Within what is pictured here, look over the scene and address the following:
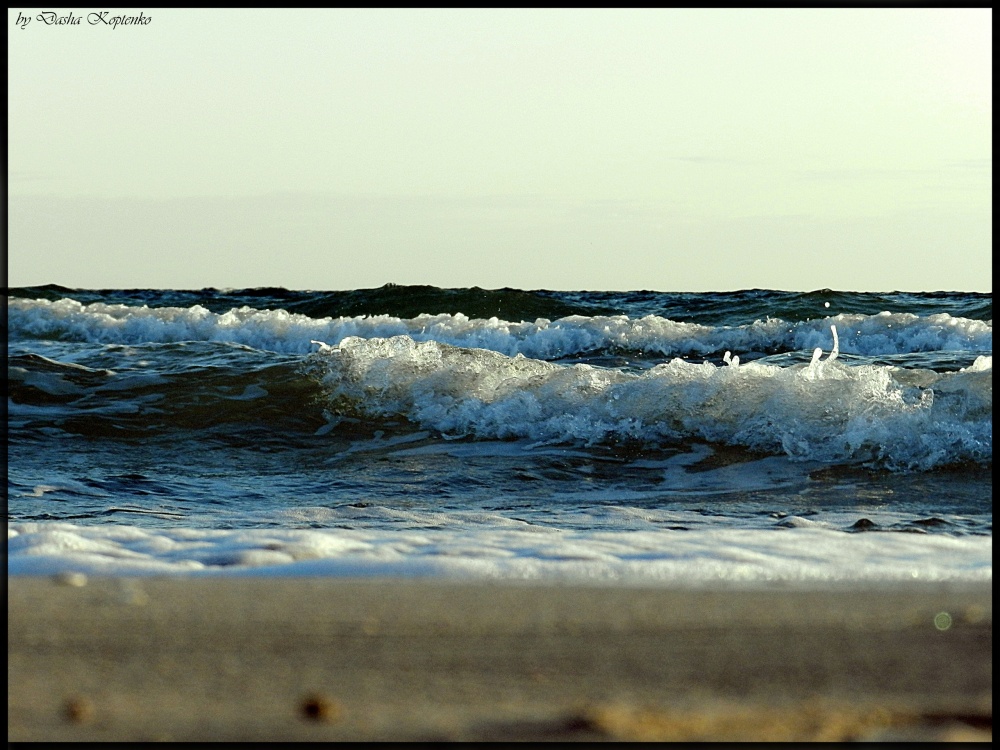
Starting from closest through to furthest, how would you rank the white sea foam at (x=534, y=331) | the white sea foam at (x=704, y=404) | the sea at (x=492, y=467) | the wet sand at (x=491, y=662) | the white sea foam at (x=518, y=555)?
the wet sand at (x=491, y=662) → the white sea foam at (x=518, y=555) → the sea at (x=492, y=467) → the white sea foam at (x=704, y=404) → the white sea foam at (x=534, y=331)

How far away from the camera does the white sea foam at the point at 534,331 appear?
1188 cm

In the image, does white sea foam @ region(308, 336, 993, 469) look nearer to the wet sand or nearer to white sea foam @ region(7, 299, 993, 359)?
the wet sand

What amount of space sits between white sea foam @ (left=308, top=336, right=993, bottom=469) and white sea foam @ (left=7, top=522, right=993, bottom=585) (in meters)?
2.00

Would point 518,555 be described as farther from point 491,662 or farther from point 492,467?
point 492,467

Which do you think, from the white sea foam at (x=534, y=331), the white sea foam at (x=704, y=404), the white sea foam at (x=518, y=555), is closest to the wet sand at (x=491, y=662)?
the white sea foam at (x=518, y=555)

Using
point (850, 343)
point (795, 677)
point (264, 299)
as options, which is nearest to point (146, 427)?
point (795, 677)

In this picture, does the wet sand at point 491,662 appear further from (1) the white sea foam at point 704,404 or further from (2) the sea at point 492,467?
(1) the white sea foam at point 704,404

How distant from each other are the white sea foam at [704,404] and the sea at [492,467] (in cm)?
2

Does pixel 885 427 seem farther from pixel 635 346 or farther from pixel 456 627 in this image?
pixel 635 346

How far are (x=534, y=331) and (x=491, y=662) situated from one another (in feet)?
35.9

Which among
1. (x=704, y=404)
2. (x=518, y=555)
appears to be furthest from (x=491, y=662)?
(x=704, y=404)

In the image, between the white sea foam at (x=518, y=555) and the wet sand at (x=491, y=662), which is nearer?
the wet sand at (x=491, y=662)

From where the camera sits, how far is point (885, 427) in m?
5.23

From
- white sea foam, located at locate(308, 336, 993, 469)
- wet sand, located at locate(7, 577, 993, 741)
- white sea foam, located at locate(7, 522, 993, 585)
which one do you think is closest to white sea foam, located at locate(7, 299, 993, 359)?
white sea foam, located at locate(308, 336, 993, 469)
